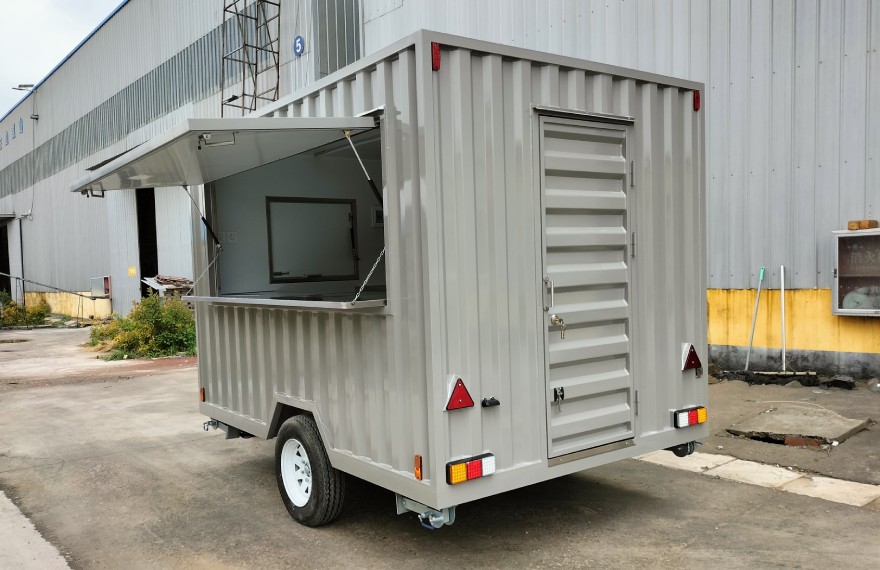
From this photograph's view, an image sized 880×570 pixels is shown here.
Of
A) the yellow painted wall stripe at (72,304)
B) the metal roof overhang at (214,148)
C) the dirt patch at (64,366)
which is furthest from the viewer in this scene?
the yellow painted wall stripe at (72,304)

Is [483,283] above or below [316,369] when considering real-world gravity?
above

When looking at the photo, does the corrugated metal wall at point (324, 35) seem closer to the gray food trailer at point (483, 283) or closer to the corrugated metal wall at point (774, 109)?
the corrugated metal wall at point (774, 109)

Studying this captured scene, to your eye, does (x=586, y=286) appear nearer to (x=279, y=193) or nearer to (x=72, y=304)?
(x=279, y=193)

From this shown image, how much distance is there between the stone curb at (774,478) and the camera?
17.3 feet

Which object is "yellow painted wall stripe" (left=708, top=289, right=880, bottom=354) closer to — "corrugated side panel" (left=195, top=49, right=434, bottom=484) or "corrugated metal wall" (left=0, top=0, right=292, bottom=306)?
"corrugated side panel" (left=195, top=49, right=434, bottom=484)

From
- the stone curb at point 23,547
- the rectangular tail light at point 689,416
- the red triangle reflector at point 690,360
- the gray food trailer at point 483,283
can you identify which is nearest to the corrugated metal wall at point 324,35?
the gray food trailer at point 483,283

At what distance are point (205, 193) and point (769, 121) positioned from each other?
6.91m

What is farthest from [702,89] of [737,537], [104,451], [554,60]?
[104,451]

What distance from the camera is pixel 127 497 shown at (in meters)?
5.88

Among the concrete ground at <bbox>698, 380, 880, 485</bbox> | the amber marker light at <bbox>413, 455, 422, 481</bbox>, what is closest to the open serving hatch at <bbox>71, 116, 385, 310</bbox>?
the amber marker light at <bbox>413, 455, 422, 481</bbox>

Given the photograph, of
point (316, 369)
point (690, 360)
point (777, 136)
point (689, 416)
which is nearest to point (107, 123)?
point (777, 136)

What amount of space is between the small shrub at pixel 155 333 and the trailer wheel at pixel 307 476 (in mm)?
11565

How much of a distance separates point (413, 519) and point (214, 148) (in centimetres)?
287

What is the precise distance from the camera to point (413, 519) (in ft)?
16.7
